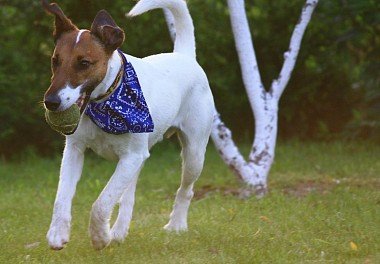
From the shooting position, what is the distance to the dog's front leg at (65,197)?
18.6 ft

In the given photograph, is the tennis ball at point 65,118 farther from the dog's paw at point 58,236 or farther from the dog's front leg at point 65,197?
the dog's paw at point 58,236

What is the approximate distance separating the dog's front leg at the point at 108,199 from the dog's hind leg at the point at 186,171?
0.96m

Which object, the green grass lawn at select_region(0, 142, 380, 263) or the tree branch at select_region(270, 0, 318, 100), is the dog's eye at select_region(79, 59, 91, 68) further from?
the tree branch at select_region(270, 0, 318, 100)

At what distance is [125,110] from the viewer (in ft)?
19.1

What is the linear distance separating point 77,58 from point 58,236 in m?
1.13

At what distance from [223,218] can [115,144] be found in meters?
1.85

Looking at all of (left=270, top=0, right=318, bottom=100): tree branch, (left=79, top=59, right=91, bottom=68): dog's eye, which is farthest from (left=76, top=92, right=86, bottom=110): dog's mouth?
(left=270, top=0, right=318, bottom=100): tree branch

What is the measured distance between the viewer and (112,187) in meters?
5.86

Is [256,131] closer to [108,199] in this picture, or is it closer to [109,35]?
[108,199]

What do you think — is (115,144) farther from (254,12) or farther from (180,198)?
(254,12)

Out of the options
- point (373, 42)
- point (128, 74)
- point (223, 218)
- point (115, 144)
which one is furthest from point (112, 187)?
point (373, 42)

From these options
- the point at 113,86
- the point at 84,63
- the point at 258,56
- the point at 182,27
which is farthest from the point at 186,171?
the point at 258,56

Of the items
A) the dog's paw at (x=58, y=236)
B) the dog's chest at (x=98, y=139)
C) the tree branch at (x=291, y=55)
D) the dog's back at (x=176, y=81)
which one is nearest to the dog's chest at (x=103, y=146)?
the dog's chest at (x=98, y=139)

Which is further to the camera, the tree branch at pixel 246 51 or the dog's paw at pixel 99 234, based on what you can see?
the tree branch at pixel 246 51
